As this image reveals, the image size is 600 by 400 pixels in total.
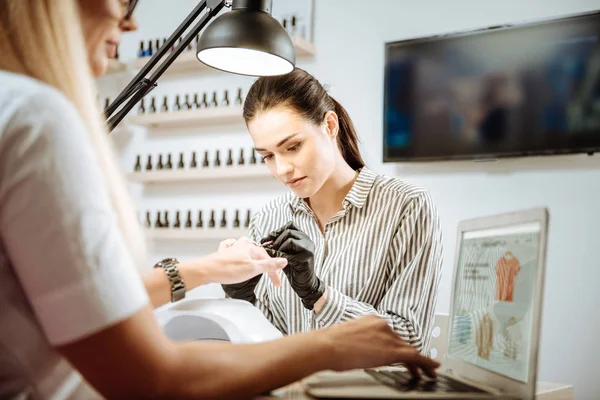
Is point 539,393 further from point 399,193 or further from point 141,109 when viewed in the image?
point 141,109

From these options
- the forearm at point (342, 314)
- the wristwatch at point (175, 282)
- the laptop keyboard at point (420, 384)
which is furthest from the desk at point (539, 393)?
the forearm at point (342, 314)

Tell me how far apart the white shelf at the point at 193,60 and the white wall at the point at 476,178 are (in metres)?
0.09

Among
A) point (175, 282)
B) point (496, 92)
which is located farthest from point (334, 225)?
point (496, 92)

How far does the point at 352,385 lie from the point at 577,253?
2383 millimetres

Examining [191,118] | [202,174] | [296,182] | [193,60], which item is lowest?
[202,174]

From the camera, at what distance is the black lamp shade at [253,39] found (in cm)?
154

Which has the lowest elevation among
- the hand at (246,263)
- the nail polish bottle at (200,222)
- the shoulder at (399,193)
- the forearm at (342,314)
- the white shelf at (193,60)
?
the nail polish bottle at (200,222)

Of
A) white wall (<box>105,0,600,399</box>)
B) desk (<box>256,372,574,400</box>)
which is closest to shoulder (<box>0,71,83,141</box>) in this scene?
desk (<box>256,372,574,400</box>)

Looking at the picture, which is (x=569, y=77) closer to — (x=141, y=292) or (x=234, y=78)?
(x=234, y=78)

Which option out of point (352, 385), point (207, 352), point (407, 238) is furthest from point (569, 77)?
point (207, 352)

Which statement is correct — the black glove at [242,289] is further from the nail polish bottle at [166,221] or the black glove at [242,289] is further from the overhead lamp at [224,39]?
the nail polish bottle at [166,221]

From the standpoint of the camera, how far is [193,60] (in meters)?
3.82

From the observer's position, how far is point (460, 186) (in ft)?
10.3

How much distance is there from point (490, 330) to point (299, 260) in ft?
2.18
